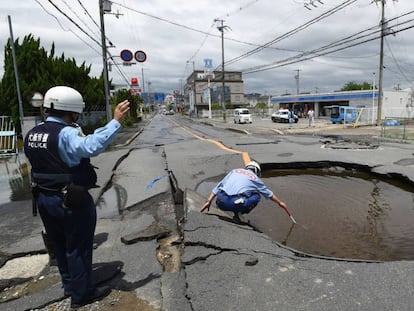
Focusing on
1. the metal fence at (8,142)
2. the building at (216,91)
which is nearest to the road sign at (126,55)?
the metal fence at (8,142)

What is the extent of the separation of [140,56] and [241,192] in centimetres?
1656

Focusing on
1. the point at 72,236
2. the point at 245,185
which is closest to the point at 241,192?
the point at 245,185

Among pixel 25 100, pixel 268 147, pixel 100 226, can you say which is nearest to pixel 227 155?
pixel 268 147

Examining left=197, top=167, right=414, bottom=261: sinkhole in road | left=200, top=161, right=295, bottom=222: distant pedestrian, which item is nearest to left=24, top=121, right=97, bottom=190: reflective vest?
left=200, top=161, right=295, bottom=222: distant pedestrian

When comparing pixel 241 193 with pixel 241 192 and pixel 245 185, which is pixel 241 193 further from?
pixel 245 185

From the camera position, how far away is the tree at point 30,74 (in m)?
16.0

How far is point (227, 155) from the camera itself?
1031 cm

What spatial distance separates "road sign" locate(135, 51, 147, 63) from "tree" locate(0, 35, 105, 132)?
→ 156 inches

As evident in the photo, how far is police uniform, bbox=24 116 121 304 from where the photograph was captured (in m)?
2.29

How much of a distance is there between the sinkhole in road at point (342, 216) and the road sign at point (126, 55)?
1352 centimetres

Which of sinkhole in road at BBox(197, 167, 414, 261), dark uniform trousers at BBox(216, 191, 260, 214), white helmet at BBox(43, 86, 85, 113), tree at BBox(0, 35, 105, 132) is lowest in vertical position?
sinkhole in road at BBox(197, 167, 414, 261)

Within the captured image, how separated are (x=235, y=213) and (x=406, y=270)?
234 cm

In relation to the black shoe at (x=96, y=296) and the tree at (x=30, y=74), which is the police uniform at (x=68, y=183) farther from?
the tree at (x=30, y=74)

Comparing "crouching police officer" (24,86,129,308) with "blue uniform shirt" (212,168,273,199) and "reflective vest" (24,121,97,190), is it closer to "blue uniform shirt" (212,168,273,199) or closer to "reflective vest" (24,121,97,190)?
"reflective vest" (24,121,97,190)
